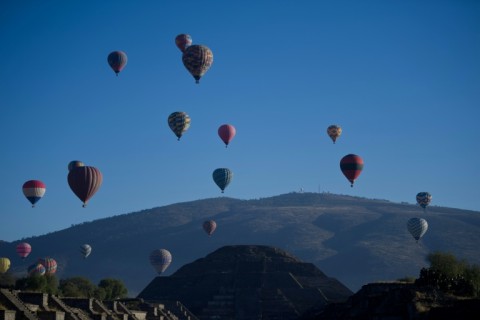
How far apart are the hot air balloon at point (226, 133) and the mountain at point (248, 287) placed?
2928cm

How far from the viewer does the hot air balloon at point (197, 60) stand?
384 ft

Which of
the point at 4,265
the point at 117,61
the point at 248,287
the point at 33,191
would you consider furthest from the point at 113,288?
the point at 117,61

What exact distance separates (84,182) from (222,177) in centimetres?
4683

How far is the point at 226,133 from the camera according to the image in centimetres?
14062

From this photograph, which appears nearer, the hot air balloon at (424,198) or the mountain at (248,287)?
the mountain at (248,287)

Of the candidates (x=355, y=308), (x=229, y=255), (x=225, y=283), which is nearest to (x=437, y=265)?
(x=355, y=308)

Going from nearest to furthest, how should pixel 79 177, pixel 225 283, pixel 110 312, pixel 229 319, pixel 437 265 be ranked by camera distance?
pixel 437 265, pixel 110 312, pixel 79 177, pixel 229 319, pixel 225 283

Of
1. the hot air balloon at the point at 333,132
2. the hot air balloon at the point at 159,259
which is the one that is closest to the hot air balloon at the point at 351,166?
the hot air balloon at the point at 333,132

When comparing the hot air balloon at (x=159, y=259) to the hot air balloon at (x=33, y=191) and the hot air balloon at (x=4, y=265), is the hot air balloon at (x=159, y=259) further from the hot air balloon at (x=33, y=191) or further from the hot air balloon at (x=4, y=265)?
the hot air balloon at (x=33, y=191)

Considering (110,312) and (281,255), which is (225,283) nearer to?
(281,255)

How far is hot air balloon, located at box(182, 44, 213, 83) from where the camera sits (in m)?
117

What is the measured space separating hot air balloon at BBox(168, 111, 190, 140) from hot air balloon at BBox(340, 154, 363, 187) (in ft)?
74.8

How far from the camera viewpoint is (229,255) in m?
174

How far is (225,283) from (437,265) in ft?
279
